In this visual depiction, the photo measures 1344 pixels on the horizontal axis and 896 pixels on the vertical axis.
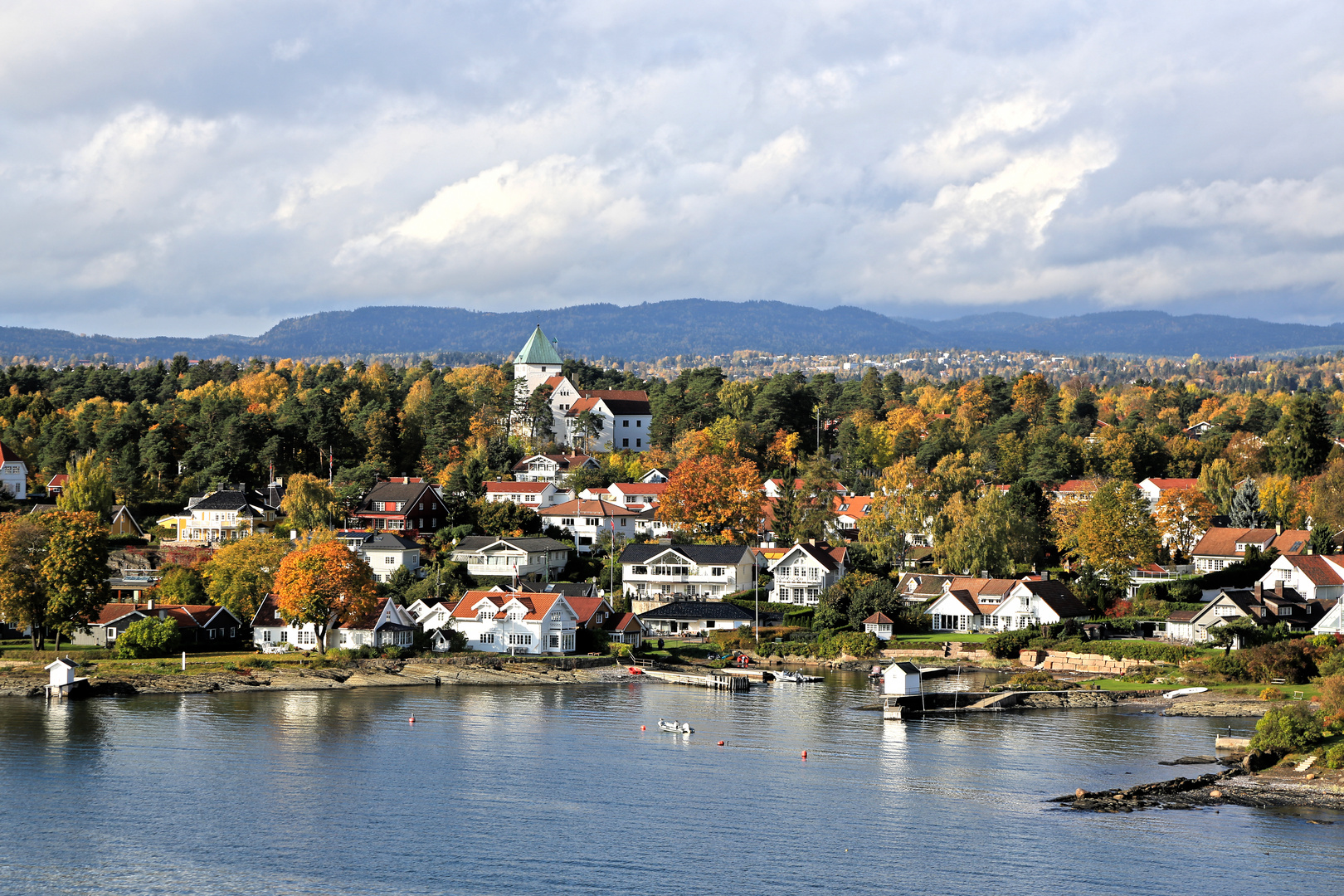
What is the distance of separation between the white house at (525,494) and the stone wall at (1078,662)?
36113 millimetres

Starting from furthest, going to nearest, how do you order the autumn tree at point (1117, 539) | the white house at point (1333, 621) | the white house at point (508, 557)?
the white house at point (508, 557) → the autumn tree at point (1117, 539) → the white house at point (1333, 621)

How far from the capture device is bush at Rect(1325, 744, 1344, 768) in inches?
1708

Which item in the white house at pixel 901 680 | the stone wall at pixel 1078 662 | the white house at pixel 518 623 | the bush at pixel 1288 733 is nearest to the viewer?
the bush at pixel 1288 733

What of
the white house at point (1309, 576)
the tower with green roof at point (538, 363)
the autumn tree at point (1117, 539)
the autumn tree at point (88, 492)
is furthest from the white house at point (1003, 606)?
the tower with green roof at point (538, 363)

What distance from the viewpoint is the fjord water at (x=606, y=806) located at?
35000 mm

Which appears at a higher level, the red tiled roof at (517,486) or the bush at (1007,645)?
the red tiled roof at (517,486)

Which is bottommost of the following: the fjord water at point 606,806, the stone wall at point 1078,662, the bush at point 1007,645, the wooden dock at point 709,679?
the fjord water at point 606,806

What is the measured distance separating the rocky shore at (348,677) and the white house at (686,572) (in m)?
12.4

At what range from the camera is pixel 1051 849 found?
120 feet

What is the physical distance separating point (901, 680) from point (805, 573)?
845 inches

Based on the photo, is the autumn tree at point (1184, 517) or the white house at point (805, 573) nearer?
the white house at point (805, 573)

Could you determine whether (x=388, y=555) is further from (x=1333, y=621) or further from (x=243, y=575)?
(x=1333, y=621)

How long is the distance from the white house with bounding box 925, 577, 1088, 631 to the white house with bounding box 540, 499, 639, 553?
2347 cm

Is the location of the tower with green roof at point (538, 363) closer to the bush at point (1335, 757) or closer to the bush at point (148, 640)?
the bush at point (148, 640)
